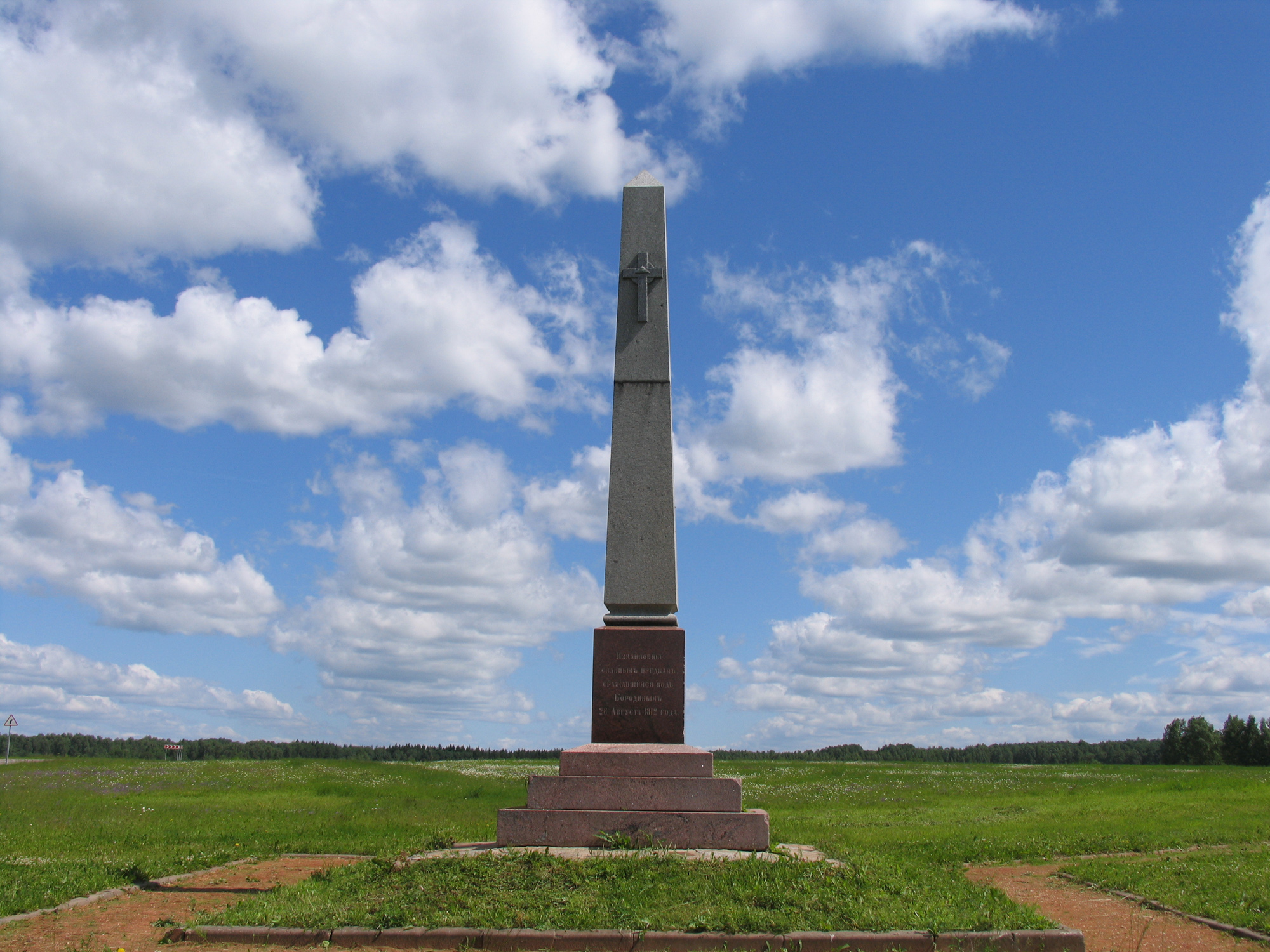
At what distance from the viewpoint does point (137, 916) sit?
7.14 m

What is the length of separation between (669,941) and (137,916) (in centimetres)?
446

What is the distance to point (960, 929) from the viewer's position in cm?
592

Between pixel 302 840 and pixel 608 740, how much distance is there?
619 cm

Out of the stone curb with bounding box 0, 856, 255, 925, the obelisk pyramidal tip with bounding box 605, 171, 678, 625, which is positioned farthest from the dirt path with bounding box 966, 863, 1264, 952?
the stone curb with bounding box 0, 856, 255, 925

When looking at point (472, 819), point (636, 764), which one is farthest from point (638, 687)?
point (472, 819)

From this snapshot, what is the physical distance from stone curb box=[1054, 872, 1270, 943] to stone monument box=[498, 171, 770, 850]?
12.2 ft

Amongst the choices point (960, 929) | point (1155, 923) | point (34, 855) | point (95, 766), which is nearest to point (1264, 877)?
point (1155, 923)

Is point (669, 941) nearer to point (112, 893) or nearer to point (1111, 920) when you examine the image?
point (1111, 920)

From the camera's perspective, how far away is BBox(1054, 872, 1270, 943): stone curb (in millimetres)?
7238

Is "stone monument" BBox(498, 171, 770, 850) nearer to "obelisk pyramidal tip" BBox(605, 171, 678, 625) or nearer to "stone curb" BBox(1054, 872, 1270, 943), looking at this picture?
"obelisk pyramidal tip" BBox(605, 171, 678, 625)

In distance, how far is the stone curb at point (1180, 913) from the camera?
23.7ft

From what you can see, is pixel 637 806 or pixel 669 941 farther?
pixel 637 806

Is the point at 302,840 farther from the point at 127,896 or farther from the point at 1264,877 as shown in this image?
the point at 1264,877

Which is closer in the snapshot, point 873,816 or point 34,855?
point 34,855
